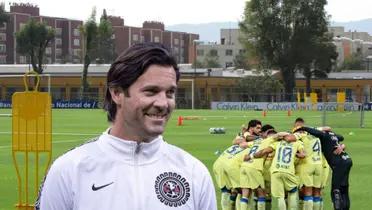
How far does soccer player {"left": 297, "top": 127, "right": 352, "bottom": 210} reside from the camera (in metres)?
12.5

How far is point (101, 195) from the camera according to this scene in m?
3.27

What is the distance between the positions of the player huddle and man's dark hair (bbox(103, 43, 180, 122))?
8.53 m

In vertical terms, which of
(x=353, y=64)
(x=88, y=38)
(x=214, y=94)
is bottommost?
(x=214, y=94)

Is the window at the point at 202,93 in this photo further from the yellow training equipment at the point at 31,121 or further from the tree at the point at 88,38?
the yellow training equipment at the point at 31,121

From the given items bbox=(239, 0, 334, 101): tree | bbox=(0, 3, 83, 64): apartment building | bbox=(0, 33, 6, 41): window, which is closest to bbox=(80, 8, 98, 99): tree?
bbox=(239, 0, 334, 101): tree

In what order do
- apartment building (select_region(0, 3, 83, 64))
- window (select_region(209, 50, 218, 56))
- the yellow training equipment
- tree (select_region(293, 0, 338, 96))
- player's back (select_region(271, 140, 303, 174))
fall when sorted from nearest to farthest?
the yellow training equipment → player's back (select_region(271, 140, 303, 174)) → tree (select_region(293, 0, 338, 96)) → apartment building (select_region(0, 3, 83, 64)) → window (select_region(209, 50, 218, 56))

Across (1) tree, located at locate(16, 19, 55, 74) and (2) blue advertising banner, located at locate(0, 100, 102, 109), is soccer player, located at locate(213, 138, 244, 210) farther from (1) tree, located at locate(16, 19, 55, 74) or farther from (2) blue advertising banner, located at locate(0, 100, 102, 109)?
(1) tree, located at locate(16, 19, 55, 74)

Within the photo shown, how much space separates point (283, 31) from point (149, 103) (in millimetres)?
88451

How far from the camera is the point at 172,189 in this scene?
3295mm

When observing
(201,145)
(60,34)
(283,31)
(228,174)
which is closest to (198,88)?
(283,31)

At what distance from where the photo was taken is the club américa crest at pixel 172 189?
327 centimetres

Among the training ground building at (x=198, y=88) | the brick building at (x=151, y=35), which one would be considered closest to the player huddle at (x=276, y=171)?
the training ground building at (x=198, y=88)

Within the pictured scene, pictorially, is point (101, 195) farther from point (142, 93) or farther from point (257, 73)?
point (257, 73)

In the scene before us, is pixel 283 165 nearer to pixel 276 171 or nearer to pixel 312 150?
pixel 276 171
